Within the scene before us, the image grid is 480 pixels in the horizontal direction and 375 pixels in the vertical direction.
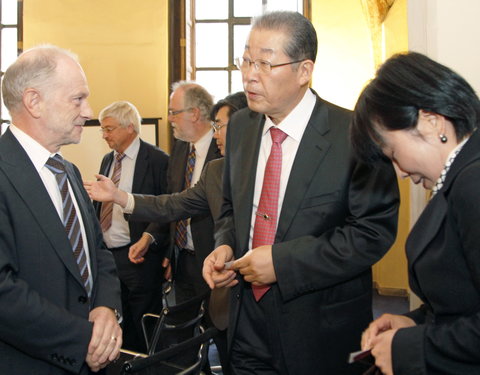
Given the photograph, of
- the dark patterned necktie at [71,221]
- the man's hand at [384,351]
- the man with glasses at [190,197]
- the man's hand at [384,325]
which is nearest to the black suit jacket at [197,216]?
the man with glasses at [190,197]

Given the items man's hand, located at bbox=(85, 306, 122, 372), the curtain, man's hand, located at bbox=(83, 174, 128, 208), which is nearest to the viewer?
man's hand, located at bbox=(85, 306, 122, 372)

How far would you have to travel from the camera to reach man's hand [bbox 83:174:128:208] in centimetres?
294

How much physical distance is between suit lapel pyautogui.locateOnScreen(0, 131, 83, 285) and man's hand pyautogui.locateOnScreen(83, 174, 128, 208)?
102 centimetres

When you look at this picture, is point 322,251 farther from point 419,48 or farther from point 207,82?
point 207,82

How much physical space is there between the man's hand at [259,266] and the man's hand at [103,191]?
1.17 meters

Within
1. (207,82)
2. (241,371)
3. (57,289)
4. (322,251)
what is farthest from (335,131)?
(207,82)

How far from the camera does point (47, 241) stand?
1.83 metres

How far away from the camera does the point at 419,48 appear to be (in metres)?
2.55

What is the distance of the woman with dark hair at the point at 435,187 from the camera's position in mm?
1309

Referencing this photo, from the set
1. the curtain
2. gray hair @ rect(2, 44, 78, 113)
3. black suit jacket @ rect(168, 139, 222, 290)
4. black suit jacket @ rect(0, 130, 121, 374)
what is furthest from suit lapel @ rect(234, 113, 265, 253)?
the curtain

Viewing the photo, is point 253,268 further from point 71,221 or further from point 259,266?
point 71,221

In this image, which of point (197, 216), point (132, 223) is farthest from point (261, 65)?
point (132, 223)

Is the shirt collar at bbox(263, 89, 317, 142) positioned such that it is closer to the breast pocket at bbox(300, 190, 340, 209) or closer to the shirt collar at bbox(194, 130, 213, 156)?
the breast pocket at bbox(300, 190, 340, 209)

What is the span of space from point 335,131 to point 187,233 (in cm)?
193
